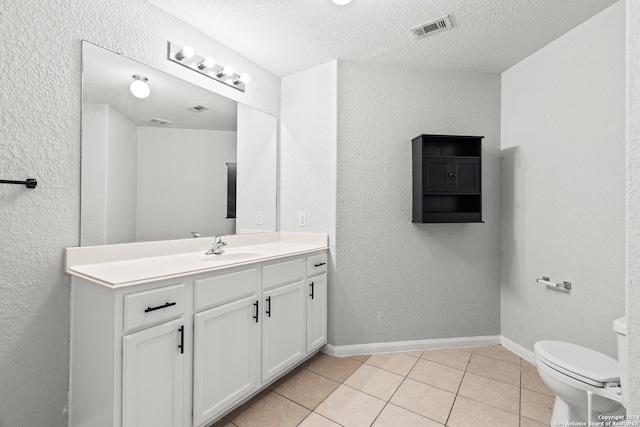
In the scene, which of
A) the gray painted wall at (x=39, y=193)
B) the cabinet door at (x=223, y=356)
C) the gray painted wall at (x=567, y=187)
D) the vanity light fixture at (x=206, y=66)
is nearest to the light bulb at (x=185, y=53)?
the vanity light fixture at (x=206, y=66)

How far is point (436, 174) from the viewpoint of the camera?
2262mm

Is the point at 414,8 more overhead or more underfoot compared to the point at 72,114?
more overhead

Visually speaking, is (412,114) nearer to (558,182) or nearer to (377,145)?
(377,145)

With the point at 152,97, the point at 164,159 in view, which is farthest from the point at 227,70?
the point at 164,159

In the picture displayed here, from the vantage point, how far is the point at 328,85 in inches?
92.7

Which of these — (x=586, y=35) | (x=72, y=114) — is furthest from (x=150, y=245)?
(x=586, y=35)

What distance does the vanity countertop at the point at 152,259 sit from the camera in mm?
1235

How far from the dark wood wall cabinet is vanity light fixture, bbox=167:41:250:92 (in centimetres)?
146

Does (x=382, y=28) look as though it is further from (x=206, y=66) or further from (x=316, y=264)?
(x=316, y=264)

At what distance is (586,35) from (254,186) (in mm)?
2458

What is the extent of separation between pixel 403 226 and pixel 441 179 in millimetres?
473

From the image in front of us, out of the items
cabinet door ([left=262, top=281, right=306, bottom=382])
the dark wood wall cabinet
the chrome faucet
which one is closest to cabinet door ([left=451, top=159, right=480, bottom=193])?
the dark wood wall cabinet

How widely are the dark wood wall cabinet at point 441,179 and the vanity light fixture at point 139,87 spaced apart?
189 centimetres

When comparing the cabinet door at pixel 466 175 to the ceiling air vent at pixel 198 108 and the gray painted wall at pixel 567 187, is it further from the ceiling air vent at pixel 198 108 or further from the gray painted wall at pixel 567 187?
the ceiling air vent at pixel 198 108
